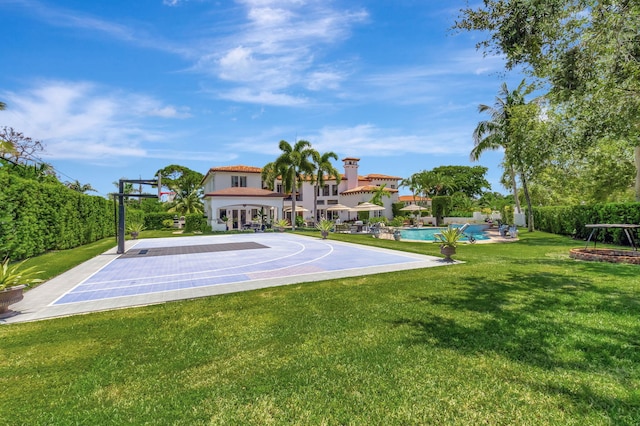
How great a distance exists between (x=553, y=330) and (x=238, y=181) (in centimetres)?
3698

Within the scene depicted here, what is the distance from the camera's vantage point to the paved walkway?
7.30 meters

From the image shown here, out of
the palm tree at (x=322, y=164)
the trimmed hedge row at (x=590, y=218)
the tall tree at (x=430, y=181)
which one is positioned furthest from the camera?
the tall tree at (x=430, y=181)

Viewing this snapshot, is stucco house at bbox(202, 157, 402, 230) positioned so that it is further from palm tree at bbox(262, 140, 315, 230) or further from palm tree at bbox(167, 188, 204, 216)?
palm tree at bbox(167, 188, 204, 216)

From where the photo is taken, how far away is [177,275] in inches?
408

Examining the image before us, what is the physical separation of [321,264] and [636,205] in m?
17.0

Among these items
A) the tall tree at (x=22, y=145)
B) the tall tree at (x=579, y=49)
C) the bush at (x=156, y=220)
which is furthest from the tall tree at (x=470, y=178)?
the tall tree at (x=22, y=145)

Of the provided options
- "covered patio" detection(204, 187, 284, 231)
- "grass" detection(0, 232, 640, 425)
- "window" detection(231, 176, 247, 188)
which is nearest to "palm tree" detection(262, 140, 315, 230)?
"covered patio" detection(204, 187, 284, 231)

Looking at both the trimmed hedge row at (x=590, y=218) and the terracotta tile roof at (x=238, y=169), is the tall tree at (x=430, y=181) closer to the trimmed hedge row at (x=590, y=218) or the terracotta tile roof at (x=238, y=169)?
the trimmed hedge row at (x=590, y=218)

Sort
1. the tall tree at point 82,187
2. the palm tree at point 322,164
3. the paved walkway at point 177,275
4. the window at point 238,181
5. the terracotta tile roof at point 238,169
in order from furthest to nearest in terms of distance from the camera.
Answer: the tall tree at point 82,187
the window at point 238,181
the terracotta tile roof at point 238,169
the palm tree at point 322,164
the paved walkway at point 177,275

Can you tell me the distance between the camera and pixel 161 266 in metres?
Result: 12.2

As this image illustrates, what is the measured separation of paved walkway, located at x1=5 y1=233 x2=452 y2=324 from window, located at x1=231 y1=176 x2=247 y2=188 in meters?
23.4

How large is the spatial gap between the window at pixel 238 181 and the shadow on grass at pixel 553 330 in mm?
33975

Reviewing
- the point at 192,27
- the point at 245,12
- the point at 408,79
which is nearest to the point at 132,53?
the point at 192,27

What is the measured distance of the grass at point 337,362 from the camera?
3.19 metres
